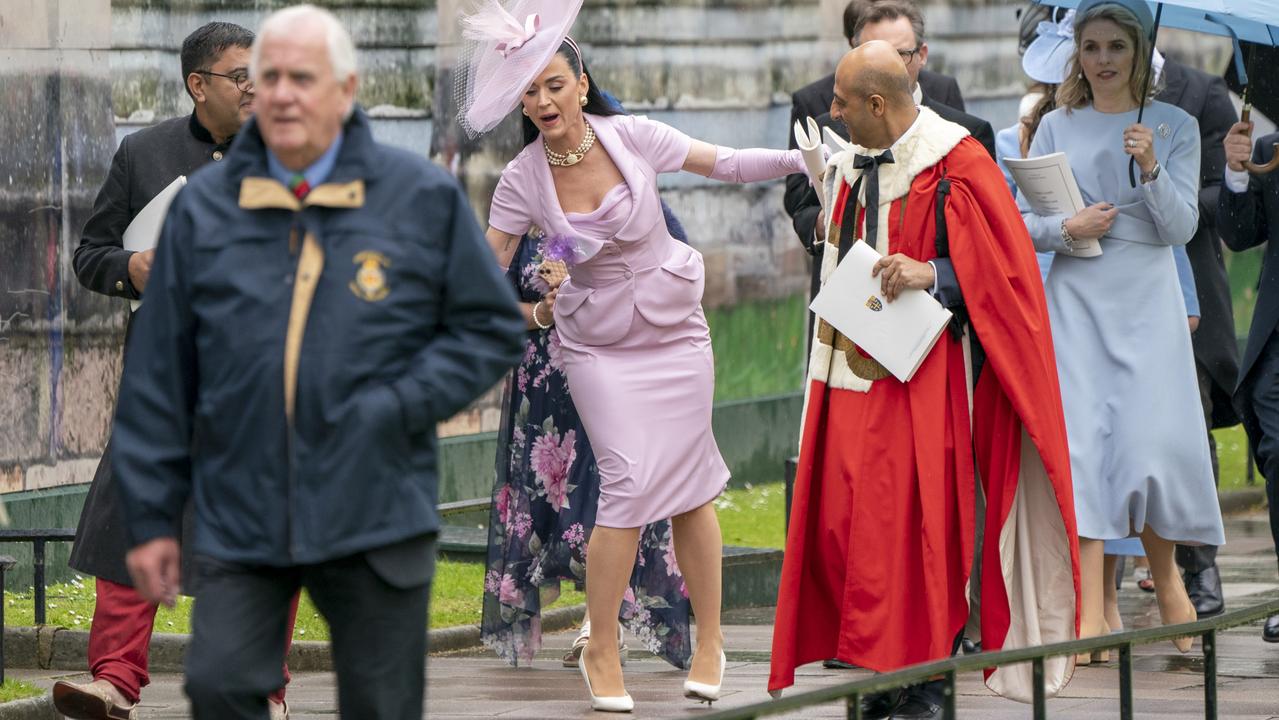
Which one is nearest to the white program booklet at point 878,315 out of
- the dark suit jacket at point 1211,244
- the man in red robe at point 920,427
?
the man in red robe at point 920,427

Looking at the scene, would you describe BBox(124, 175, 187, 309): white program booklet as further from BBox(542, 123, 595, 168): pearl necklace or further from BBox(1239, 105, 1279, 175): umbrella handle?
BBox(1239, 105, 1279, 175): umbrella handle

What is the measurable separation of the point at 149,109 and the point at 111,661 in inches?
162

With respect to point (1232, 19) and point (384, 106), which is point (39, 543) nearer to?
point (384, 106)

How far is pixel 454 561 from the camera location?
10.9 meters

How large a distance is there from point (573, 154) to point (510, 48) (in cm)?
38

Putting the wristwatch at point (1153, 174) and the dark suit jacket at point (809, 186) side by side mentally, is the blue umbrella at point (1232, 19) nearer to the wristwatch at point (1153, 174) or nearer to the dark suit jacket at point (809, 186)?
the wristwatch at point (1153, 174)

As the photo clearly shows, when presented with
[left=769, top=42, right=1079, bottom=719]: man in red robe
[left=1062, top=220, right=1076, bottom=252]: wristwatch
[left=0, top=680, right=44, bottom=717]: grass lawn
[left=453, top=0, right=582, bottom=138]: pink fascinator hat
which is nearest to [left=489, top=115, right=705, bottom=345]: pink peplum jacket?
[left=453, top=0, right=582, bottom=138]: pink fascinator hat

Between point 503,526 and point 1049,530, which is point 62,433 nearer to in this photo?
point 503,526

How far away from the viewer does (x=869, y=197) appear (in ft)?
22.7

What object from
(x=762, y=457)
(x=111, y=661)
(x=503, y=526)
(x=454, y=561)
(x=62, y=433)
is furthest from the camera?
(x=762, y=457)

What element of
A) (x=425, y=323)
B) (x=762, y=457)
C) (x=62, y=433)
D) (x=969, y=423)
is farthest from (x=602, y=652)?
(x=762, y=457)

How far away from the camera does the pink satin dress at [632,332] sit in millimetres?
Answer: 7391

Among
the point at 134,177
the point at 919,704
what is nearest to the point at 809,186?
the point at 919,704

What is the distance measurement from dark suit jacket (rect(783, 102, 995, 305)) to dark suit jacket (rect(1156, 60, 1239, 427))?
2.86ft
